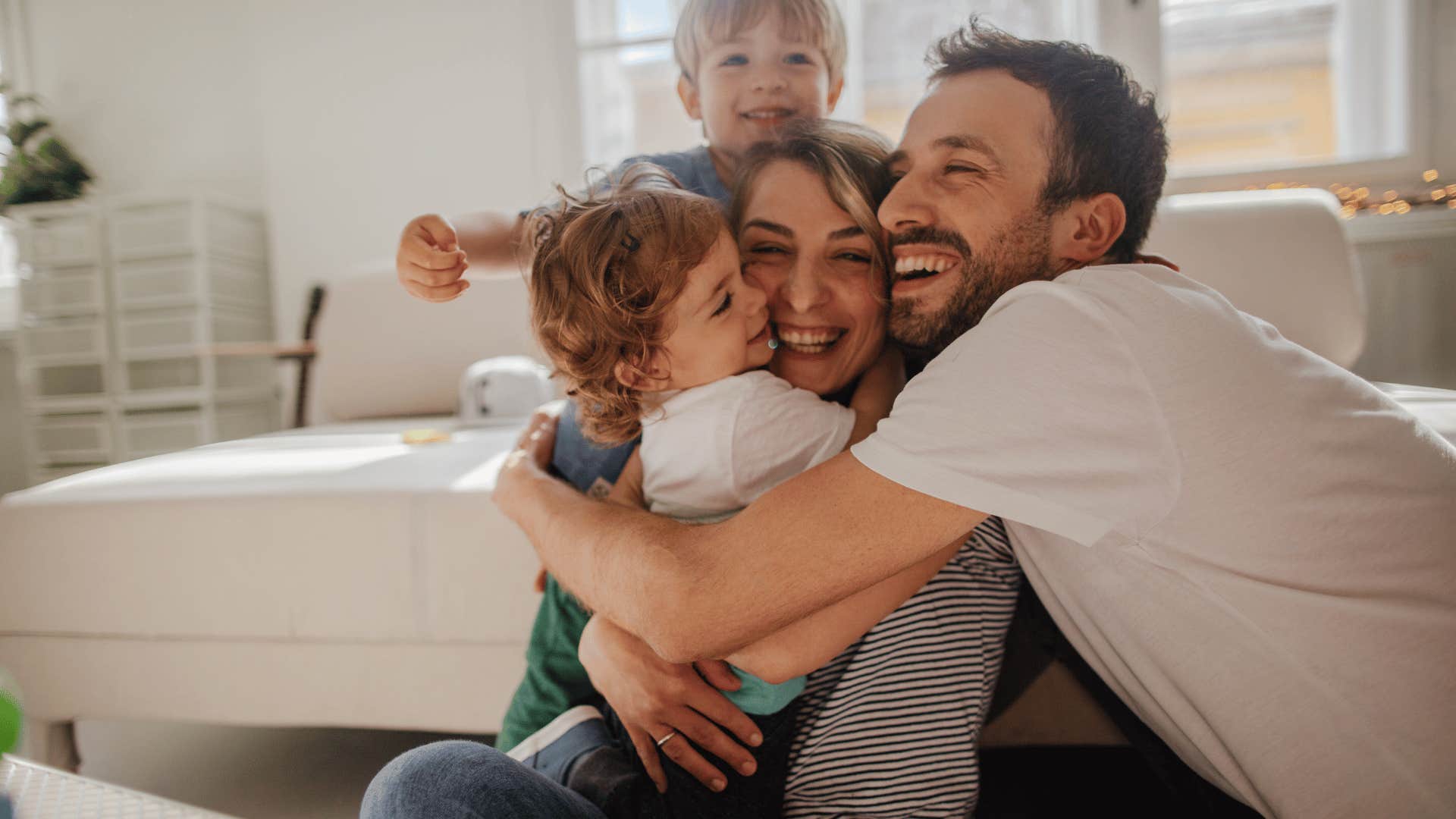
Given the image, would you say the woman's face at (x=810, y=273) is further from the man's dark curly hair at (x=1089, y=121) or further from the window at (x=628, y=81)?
the window at (x=628, y=81)

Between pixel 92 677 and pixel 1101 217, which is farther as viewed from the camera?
pixel 92 677

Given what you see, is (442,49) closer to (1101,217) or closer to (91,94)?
(91,94)

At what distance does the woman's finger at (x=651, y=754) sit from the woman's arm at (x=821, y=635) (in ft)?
0.47

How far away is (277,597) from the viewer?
1478 millimetres

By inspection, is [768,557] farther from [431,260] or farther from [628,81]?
[628,81]

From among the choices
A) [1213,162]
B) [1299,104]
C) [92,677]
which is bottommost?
[92,677]

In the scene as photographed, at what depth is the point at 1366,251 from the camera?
9.39 feet

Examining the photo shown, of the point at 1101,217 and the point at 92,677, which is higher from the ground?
the point at 1101,217

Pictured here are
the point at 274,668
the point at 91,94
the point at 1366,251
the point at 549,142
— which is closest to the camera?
the point at 274,668

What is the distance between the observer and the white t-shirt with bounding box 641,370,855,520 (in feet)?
3.15

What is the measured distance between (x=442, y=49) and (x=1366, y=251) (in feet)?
12.4

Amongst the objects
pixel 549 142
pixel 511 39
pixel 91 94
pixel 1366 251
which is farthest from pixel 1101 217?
pixel 91 94

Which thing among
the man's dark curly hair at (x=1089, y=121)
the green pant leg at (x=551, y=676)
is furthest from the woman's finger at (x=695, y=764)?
the man's dark curly hair at (x=1089, y=121)

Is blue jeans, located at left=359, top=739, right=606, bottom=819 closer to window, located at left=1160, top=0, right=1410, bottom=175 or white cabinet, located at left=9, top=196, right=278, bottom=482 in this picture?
window, located at left=1160, top=0, right=1410, bottom=175
